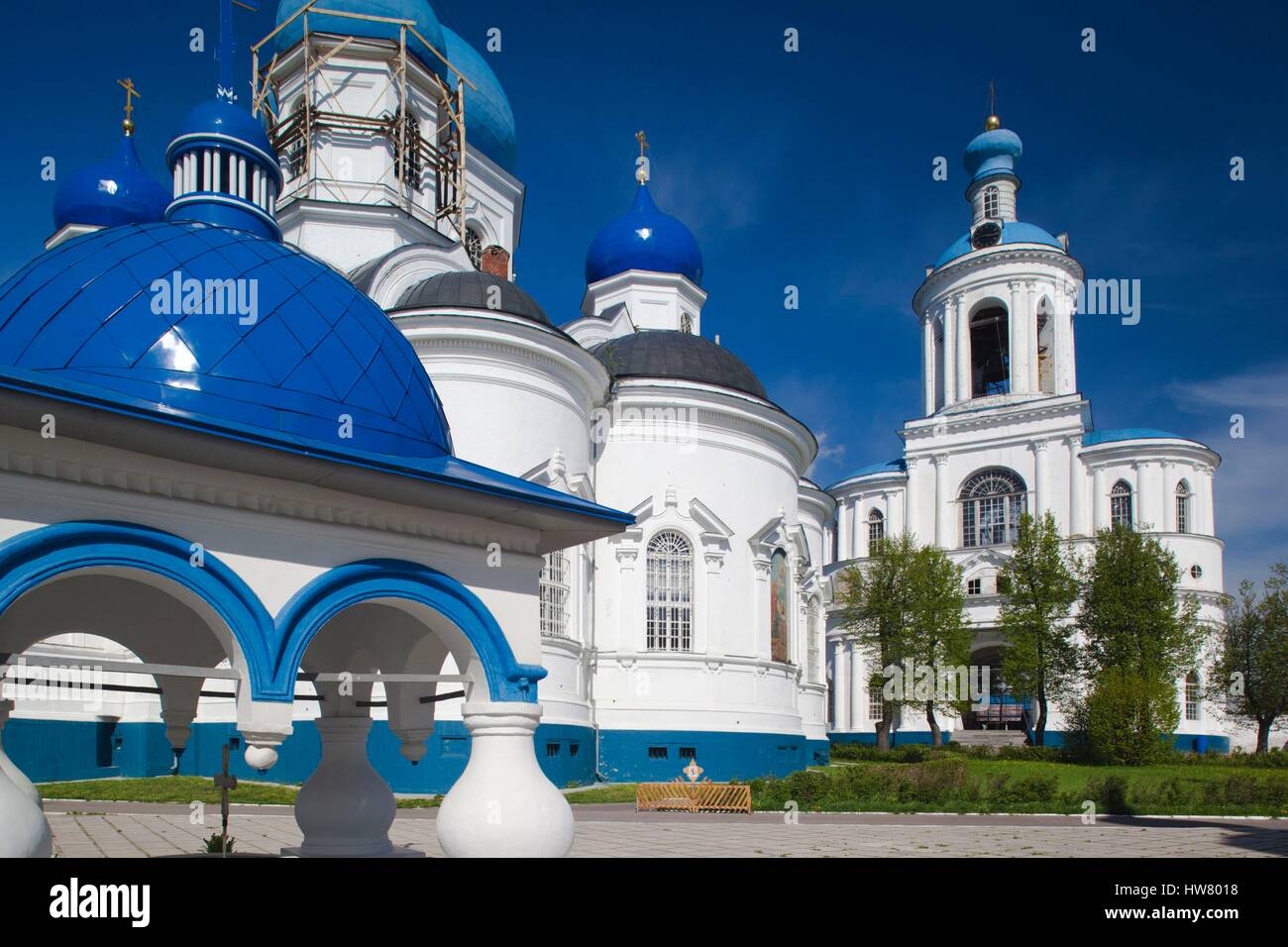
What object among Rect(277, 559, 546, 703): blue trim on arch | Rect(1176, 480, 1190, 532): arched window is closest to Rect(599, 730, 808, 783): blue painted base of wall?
Rect(277, 559, 546, 703): blue trim on arch

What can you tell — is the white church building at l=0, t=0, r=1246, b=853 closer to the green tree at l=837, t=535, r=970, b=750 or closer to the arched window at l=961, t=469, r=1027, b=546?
the arched window at l=961, t=469, r=1027, b=546

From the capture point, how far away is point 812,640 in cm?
3422

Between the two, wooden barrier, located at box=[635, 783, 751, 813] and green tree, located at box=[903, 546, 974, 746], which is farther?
green tree, located at box=[903, 546, 974, 746]

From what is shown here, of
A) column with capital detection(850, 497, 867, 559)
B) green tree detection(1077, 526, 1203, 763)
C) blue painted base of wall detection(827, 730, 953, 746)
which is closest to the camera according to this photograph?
green tree detection(1077, 526, 1203, 763)

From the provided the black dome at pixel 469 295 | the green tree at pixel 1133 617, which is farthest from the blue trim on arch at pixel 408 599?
the green tree at pixel 1133 617

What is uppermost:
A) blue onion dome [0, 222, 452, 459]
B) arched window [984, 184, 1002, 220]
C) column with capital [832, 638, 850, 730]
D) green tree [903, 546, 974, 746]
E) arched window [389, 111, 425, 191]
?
arched window [984, 184, 1002, 220]

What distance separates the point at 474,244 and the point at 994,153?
99.8 feet

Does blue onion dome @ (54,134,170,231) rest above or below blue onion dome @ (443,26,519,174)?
below

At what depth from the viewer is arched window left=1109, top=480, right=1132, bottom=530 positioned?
149 ft

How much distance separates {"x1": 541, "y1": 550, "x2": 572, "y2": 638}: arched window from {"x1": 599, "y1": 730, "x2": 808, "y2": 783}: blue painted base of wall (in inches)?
124

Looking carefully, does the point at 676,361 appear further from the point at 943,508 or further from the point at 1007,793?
the point at 943,508

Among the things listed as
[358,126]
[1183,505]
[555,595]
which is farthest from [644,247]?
[1183,505]
